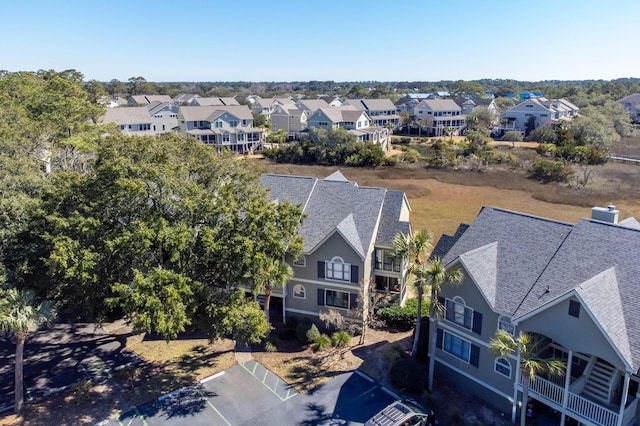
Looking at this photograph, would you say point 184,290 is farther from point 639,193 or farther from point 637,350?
point 639,193

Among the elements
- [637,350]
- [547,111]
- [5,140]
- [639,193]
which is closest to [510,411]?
[637,350]

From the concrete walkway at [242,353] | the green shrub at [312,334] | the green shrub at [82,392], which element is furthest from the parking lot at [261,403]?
the green shrub at [312,334]

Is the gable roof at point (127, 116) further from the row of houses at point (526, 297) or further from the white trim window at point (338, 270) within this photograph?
the white trim window at point (338, 270)

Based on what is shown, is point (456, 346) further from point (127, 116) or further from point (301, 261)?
point (127, 116)

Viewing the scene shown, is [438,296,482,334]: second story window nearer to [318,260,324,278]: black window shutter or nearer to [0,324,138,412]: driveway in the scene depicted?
[318,260,324,278]: black window shutter

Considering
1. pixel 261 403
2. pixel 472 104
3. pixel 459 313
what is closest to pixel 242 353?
pixel 261 403

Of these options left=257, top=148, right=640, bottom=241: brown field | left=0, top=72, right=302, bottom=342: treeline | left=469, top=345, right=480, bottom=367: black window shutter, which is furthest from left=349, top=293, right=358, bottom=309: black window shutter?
left=257, top=148, right=640, bottom=241: brown field
